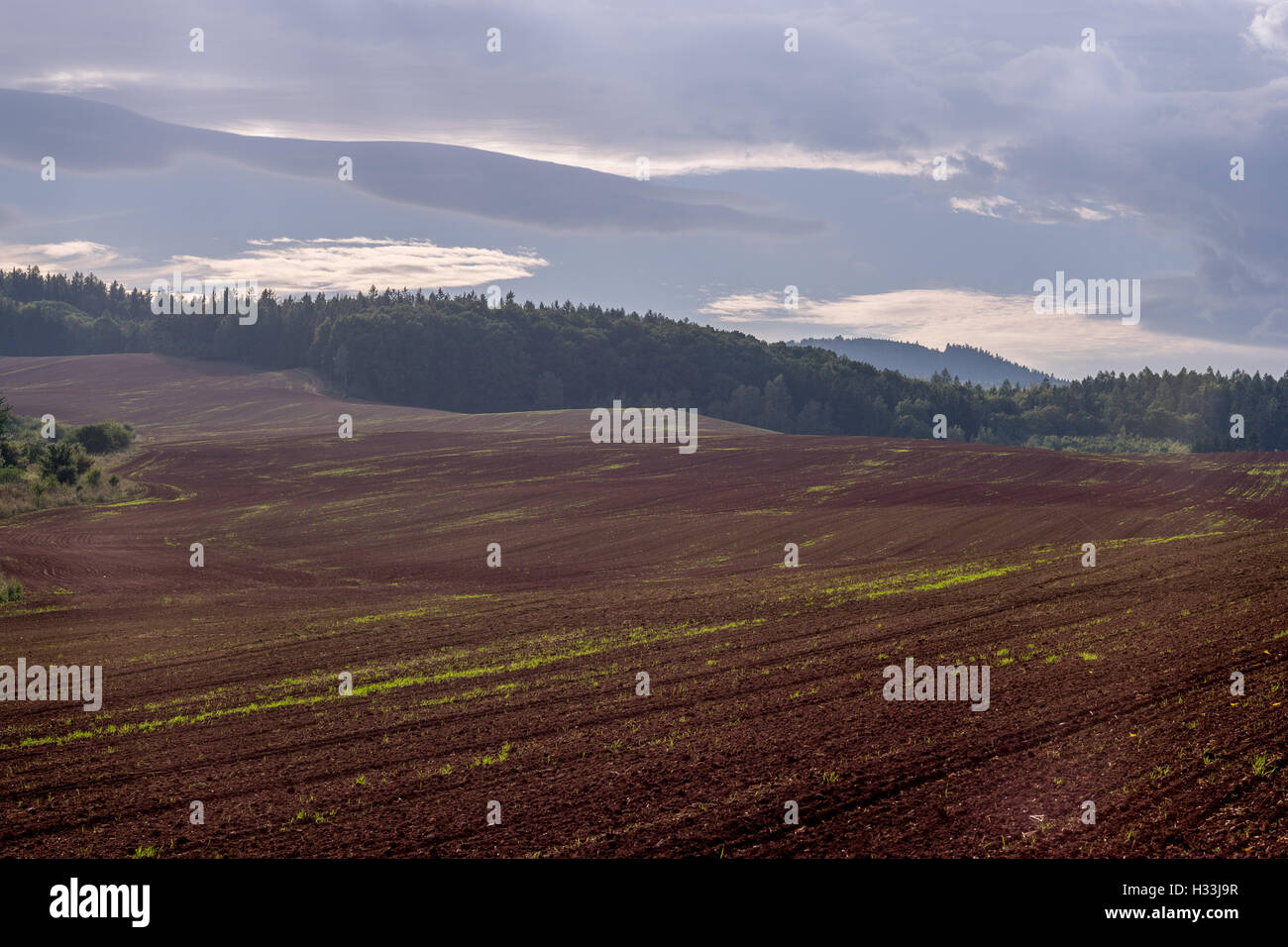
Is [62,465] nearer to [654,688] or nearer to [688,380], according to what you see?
[654,688]

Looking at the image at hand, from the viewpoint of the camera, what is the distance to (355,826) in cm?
1165

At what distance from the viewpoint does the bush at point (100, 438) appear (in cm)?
7794

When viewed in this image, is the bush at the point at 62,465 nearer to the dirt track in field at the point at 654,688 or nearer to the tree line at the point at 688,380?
the dirt track in field at the point at 654,688

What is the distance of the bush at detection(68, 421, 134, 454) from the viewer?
77938 mm

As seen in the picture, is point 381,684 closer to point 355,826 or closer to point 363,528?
point 355,826

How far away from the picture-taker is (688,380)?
171500 mm

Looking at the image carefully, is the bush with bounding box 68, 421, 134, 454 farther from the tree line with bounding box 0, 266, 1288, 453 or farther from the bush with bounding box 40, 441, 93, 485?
the tree line with bounding box 0, 266, 1288, 453

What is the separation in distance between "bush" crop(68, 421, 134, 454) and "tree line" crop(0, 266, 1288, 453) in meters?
76.4

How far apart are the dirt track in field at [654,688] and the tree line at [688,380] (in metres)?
114

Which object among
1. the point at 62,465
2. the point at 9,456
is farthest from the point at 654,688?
the point at 9,456

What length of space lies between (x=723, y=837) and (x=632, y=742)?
11.7ft

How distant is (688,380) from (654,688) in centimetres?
15540

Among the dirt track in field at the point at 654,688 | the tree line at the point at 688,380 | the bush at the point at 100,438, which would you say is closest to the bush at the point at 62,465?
the dirt track in field at the point at 654,688

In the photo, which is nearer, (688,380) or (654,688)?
(654,688)
